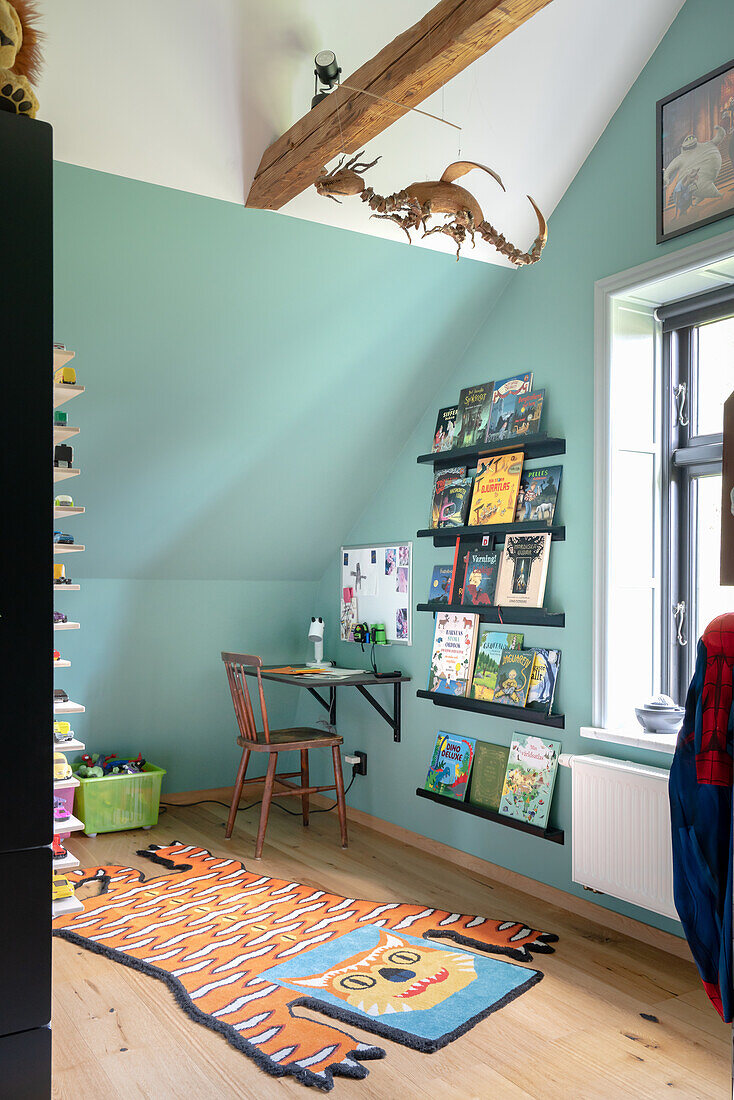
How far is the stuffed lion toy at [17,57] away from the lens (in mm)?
1188

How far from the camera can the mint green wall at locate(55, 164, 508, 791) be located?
113 inches

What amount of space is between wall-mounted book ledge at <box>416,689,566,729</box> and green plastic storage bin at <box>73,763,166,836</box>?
1378 mm

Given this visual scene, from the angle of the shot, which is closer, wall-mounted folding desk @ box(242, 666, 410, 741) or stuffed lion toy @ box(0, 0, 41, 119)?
stuffed lion toy @ box(0, 0, 41, 119)

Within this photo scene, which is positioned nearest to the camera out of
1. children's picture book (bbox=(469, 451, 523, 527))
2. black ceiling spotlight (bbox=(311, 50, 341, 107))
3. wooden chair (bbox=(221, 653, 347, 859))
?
black ceiling spotlight (bbox=(311, 50, 341, 107))

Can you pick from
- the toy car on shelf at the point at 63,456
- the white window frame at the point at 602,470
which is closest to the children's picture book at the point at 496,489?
the white window frame at the point at 602,470

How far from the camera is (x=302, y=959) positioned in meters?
2.61

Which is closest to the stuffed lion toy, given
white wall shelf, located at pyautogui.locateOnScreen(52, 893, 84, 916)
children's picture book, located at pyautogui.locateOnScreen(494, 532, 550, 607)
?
white wall shelf, located at pyautogui.locateOnScreen(52, 893, 84, 916)

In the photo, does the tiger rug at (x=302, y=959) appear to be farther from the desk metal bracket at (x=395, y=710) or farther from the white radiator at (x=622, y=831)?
the desk metal bracket at (x=395, y=710)

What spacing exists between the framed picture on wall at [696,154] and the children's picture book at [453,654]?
164cm

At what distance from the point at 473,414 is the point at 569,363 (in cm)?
55

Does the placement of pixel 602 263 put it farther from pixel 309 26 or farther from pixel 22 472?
pixel 22 472

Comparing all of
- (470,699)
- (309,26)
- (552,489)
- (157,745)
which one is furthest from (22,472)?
(157,745)

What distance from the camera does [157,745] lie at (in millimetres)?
4426

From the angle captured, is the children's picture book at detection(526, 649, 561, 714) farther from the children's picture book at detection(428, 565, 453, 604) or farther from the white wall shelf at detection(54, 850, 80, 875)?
the white wall shelf at detection(54, 850, 80, 875)
